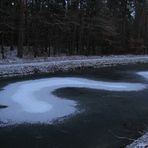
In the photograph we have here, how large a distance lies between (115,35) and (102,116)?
136 ft

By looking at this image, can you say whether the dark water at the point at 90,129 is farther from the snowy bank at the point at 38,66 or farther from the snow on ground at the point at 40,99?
the snowy bank at the point at 38,66

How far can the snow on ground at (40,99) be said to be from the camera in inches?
446

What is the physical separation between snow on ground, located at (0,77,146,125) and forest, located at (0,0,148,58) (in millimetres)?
16303

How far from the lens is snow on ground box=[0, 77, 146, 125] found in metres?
11.3

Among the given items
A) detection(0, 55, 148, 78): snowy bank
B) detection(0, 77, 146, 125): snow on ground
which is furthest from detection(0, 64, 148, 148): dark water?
detection(0, 55, 148, 78): snowy bank

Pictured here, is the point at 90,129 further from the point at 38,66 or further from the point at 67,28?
the point at 67,28

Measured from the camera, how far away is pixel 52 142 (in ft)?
28.7

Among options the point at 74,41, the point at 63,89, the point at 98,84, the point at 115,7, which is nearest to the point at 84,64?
the point at 98,84

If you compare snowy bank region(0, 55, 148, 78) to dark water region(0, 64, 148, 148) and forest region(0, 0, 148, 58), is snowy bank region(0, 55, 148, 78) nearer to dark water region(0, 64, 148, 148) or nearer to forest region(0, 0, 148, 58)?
forest region(0, 0, 148, 58)

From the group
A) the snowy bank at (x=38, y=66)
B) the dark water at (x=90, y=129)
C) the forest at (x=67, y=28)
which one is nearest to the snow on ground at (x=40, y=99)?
the dark water at (x=90, y=129)

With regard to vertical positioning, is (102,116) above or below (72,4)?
below

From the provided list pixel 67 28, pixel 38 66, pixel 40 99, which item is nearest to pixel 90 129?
pixel 40 99

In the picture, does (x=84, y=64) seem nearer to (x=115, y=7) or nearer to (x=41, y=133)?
(x=41, y=133)

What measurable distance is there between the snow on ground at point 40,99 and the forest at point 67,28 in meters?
16.3
